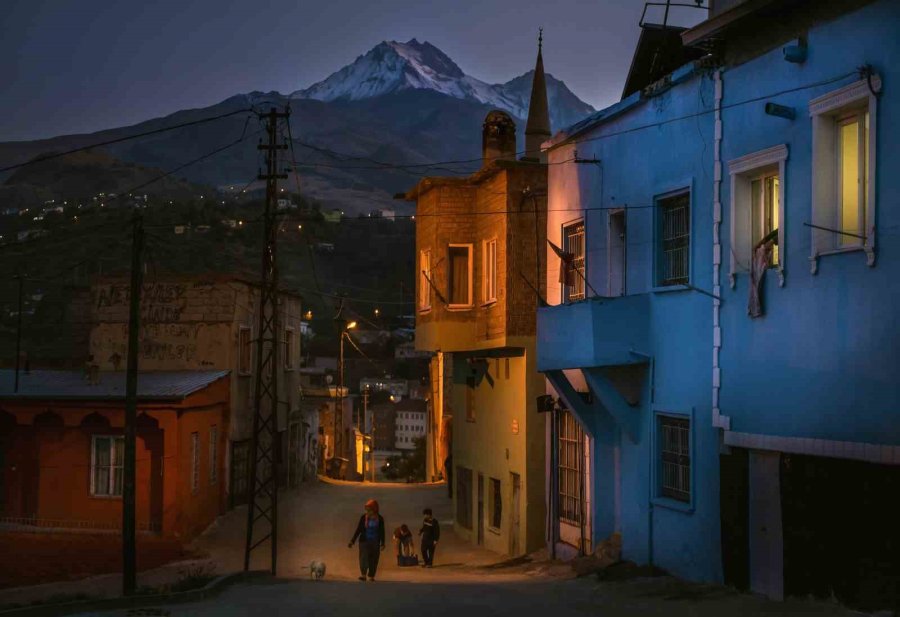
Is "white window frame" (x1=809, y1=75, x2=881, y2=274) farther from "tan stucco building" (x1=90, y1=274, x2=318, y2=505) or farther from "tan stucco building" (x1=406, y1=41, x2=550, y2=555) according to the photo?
"tan stucco building" (x1=90, y1=274, x2=318, y2=505)

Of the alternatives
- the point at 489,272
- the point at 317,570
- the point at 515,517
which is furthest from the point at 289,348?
the point at 317,570

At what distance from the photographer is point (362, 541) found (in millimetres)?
21750

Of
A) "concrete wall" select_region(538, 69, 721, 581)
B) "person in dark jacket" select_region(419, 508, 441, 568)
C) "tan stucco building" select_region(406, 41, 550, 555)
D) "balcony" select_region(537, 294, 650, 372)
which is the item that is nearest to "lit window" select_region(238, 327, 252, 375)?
"tan stucco building" select_region(406, 41, 550, 555)

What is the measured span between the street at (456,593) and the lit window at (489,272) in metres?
6.29

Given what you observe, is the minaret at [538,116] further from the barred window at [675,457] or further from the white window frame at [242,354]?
the barred window at [675,457]

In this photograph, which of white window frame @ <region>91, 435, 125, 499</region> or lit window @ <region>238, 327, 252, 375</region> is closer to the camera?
white window frame @ <region>91, 435, 125, 499</region>

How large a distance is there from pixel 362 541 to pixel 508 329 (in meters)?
6.13

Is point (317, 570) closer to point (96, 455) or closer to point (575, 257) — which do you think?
point (575, 257)

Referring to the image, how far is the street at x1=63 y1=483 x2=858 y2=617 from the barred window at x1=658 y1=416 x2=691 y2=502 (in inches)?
53.3

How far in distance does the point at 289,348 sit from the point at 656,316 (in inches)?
1070

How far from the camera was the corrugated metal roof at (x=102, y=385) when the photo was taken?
2730 cm

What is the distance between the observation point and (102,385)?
97.2 ft

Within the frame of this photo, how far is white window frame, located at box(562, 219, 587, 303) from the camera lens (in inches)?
804

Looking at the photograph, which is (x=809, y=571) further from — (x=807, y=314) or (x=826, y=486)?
(x=807, y=314)
